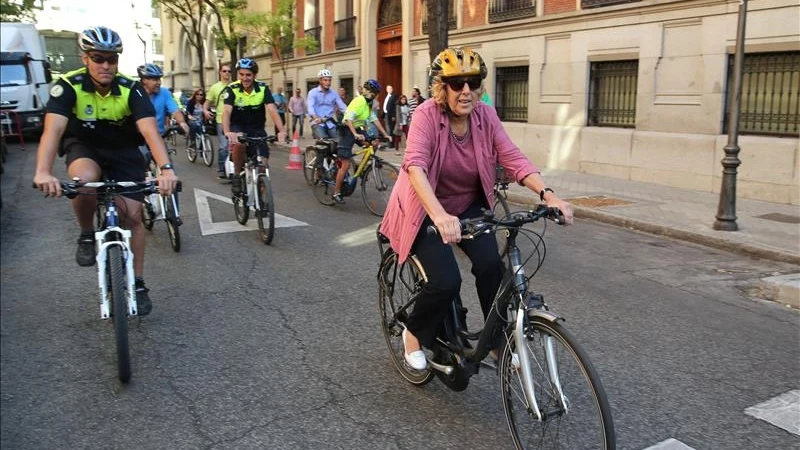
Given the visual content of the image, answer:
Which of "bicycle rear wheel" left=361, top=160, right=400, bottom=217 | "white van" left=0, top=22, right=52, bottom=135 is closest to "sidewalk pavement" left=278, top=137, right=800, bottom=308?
"bicycle rear wheel" left=361, top=160, right=400, bottom=217

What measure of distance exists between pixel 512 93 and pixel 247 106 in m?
10.7

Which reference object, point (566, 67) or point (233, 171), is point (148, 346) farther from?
point (566, 67)

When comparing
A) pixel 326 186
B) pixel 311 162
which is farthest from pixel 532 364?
→ pixel 311 162

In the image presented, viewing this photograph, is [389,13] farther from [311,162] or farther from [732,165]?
[732,165]

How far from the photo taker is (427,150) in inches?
129

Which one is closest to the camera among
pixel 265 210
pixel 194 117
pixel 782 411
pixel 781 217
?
pixel 782 411

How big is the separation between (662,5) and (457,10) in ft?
25.1

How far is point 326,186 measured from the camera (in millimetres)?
10602

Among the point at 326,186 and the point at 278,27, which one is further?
the point at 278,27

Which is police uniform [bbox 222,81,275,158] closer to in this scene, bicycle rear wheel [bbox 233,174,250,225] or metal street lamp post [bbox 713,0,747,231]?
bicycle rear wheel [bbox 233,174,250,225]

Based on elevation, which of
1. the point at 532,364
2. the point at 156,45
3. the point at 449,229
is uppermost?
the point at 156,45

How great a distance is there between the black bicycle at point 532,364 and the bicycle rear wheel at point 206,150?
13.3 m

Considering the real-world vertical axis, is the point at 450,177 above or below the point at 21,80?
below

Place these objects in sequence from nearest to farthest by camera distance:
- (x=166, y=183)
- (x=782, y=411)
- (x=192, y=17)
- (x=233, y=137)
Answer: (x=782, y=411) → (x=166, y=183) → (x=233, y=137) → (x=192, y=17)
